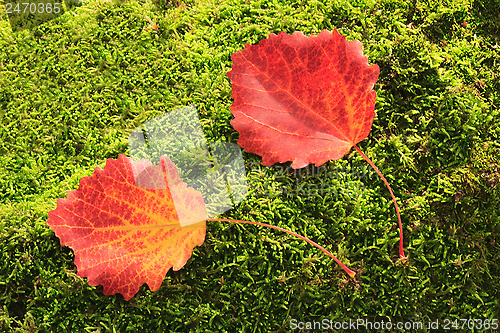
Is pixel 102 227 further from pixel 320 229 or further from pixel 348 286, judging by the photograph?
pixel 348 286

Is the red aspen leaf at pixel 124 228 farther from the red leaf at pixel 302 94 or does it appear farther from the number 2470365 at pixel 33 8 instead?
the number 2470365 at pixel 33 8

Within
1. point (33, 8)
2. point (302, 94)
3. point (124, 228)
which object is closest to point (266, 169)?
point (302, 94)

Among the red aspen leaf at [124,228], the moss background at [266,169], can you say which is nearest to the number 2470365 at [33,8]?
the moss background at [266,169]

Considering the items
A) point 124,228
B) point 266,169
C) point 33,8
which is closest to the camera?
point 124,228

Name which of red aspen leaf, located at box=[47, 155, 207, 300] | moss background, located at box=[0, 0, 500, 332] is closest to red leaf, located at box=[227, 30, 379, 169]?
moss background, located at box=[0, 0, 500, 332]

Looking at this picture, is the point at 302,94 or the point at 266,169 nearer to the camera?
the point at 302,94

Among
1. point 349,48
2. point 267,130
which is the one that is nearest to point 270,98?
point 267,130

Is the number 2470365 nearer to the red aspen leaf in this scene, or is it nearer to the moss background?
the moss background

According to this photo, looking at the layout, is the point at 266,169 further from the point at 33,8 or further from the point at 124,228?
the point at 33,8
